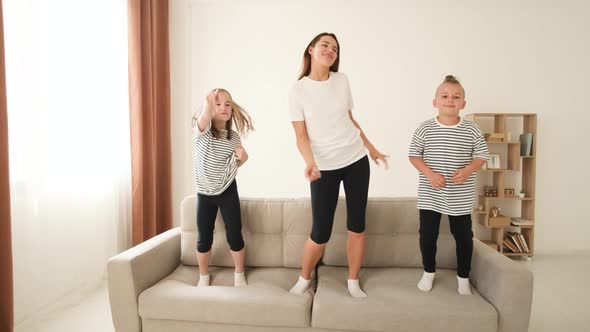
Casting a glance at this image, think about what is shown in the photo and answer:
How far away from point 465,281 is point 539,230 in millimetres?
2624

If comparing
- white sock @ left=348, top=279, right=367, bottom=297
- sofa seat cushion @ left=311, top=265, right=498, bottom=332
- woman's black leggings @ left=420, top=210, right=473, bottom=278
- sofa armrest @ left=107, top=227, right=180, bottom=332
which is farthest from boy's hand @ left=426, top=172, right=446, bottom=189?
sofa armrest @ left=107, top=227, right=180, bottom=332

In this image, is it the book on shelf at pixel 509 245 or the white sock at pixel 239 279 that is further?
the book on shelf at pixel 509 245

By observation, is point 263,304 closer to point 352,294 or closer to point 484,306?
point 352,294

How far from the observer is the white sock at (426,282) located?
1584 millimetres

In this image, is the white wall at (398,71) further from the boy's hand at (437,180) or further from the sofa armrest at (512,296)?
the sofa armrest at (512,296)

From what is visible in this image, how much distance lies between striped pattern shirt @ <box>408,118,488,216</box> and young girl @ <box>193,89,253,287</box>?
3.21 feet

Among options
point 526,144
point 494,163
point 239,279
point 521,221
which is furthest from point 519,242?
point 239,279

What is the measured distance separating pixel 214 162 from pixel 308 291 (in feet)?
2.67

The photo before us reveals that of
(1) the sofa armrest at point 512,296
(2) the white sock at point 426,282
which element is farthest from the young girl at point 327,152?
(1) the sofa armrest at point 512,296

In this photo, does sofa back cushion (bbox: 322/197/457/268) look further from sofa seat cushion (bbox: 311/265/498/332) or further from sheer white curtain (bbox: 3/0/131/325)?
sheer white curtain (bbox: 3/0/131/325)

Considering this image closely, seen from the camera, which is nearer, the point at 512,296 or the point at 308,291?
the point at 512,296

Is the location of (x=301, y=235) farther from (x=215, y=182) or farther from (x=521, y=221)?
(x=521, y=221)

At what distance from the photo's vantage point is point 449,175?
1.67 metres

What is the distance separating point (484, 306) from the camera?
4.64 feet
